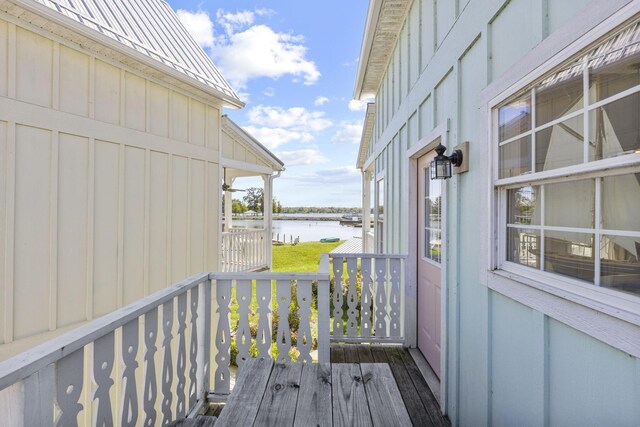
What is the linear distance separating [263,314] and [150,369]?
2.99 feet

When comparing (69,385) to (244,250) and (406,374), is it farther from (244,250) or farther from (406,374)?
(244,250)

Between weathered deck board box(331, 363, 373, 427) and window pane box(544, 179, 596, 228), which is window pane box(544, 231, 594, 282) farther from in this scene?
weathered deck board box(331, 363, 373, 427)

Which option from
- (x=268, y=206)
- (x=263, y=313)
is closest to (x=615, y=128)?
(x=263, y=313)

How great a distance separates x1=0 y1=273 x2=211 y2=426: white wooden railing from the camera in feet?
3.34

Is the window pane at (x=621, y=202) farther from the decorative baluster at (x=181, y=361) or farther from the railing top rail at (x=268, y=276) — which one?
the decorative baluster at (x=181, y=361)

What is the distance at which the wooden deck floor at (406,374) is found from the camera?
2521 mm

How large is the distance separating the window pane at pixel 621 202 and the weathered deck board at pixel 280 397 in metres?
1.38

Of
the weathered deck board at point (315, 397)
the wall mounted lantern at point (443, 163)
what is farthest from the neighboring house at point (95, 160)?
the wall mounted lantern at point (443, 163)

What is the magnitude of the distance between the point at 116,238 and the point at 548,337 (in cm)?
435

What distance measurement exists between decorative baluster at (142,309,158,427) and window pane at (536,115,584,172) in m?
2.12

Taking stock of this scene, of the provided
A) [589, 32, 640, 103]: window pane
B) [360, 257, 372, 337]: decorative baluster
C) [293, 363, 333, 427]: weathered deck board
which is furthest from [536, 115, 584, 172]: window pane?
[360, 257, 372, 337]: decorative baluster

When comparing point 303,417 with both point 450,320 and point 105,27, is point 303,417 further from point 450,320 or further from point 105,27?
point 105,27

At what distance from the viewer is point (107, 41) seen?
362cm

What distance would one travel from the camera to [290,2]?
8.24 meters
